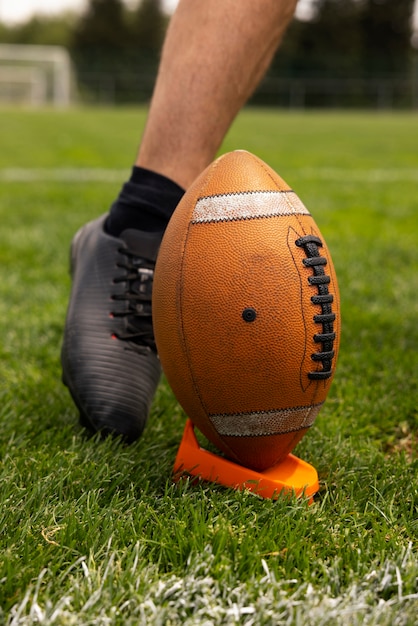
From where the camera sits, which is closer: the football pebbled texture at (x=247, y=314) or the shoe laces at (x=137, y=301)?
the football pebbled texture at (x=247, y=314)

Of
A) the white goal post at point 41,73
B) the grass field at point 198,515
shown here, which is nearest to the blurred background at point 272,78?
the white goal post at point 41,73

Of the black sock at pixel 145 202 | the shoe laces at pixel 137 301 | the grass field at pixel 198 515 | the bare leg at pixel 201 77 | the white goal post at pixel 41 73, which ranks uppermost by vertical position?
the bare leg at pixel 201 77

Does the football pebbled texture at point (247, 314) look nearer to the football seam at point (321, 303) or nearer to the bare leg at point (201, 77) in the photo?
the football seam at point (321, 303)

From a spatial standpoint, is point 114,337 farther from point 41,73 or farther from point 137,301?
point 41,73

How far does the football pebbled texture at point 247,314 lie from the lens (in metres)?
1.26

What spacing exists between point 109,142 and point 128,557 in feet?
29.7

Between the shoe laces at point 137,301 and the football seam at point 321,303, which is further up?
the football seam at point 321,303

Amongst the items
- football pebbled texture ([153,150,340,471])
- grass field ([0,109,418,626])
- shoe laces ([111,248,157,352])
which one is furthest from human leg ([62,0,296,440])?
football pebbled texture ([153,150,340,471])

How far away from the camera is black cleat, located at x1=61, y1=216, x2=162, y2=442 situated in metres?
1.55

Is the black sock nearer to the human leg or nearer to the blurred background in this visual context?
the human leg

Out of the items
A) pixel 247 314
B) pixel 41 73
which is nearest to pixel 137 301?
pixel 247 314

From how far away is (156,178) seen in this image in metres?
1.73

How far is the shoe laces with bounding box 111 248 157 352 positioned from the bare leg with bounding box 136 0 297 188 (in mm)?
223

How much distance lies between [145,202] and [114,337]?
33 cm
